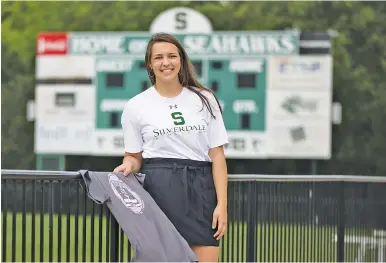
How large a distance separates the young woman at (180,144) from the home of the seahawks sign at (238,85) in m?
16.6

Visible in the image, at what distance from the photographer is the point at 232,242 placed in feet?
17.0

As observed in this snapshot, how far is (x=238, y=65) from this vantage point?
2069cm

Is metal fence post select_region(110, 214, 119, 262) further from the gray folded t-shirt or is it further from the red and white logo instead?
the red and white logo

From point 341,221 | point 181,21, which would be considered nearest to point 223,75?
point 181,21

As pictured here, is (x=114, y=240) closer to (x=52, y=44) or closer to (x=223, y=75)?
(x=223, y=75)

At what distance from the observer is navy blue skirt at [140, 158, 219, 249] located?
3684 mm

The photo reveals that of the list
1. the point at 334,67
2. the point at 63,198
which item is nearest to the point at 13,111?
the point at 334,67

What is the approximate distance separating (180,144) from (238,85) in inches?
669

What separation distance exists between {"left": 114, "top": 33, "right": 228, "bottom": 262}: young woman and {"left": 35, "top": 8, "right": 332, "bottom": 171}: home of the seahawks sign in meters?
16.6

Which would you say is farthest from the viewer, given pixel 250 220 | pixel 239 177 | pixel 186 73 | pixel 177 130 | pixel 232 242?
pixel 250 220

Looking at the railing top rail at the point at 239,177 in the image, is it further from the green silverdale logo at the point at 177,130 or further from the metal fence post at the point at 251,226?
the green silverdale logo at the point at 177,130

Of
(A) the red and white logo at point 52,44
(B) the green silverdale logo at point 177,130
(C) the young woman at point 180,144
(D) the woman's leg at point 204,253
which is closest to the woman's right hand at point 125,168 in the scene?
(C) the young woman at point 180,144

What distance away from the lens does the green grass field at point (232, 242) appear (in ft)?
13.3

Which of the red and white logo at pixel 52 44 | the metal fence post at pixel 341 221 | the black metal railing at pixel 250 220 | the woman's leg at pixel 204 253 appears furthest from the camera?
the red and white logo at pixel 52 44
